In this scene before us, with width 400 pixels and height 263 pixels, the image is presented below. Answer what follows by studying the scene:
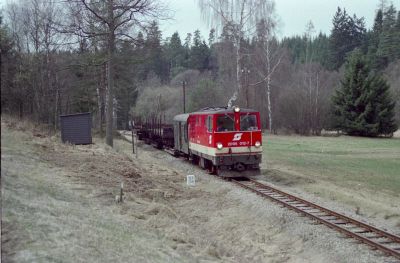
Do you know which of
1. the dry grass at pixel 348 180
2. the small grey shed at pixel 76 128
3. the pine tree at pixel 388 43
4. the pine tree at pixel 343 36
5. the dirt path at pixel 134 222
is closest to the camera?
the dirt path at pixel 134 222

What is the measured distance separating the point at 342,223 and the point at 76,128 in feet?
50.9

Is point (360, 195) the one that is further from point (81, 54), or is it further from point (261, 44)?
point (261, 44)

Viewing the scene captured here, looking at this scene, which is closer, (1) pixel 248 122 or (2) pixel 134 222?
(2) pixel 134 222

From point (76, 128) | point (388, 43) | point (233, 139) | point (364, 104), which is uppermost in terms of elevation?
point (388, 43)

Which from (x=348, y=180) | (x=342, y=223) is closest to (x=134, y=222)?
(x=342, y=223)

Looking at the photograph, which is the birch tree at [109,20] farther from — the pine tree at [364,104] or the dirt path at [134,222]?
the pine tree at [364,104]

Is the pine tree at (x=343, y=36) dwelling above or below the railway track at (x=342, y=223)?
above

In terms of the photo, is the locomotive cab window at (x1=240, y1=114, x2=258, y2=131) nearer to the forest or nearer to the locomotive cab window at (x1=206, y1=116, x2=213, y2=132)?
the locomotive cab window at (x1=206, y1=116, x2=213, y2=132)

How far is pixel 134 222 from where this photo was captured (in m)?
9.80

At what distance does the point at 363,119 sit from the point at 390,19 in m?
38.7

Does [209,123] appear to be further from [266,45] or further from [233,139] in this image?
[266,45]

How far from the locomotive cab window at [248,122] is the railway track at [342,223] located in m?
3.53

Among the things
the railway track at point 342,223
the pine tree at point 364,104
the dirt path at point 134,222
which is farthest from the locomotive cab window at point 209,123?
the pine tree at point 364,104

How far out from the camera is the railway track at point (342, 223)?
9148 millimetres
